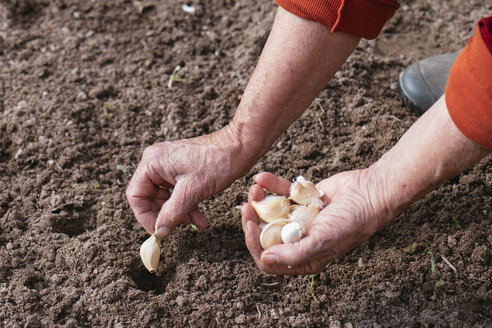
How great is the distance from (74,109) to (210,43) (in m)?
0.80

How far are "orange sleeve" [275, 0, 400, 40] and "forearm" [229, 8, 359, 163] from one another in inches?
1.2

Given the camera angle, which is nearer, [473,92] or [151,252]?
[473,92]

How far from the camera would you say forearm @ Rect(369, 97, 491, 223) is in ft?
4.73

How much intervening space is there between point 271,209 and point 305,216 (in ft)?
0.37

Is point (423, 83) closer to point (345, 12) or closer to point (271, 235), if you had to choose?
point (345, 12)

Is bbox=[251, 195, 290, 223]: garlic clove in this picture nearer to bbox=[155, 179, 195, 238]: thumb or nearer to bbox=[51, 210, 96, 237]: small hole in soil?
bbox=[155, 179, 195, 238]: thumb

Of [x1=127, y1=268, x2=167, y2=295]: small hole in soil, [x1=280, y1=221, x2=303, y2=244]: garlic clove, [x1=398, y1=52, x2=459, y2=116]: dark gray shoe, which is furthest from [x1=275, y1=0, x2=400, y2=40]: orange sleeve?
[x1=127, y1=268, x2=167, y2=295]: small hole in soil

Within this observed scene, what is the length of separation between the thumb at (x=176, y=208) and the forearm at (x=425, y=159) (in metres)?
0.59

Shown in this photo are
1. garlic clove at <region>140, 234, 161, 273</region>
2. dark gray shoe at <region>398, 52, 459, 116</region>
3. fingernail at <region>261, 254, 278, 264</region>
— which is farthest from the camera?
dark gray shoe at <region>398, 52, 459, 116</region>

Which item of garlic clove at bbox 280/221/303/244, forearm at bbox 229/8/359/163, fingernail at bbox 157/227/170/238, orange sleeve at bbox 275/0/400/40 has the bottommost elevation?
fingernail at bbox 157/227/170/238

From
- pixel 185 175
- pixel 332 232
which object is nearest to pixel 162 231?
pixel 185 175

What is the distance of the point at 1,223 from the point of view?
7.00ft

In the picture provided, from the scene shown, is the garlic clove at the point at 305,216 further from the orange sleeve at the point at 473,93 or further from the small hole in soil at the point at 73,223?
the small hole in soil at the point at 73,223

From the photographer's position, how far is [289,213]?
1803 mm
